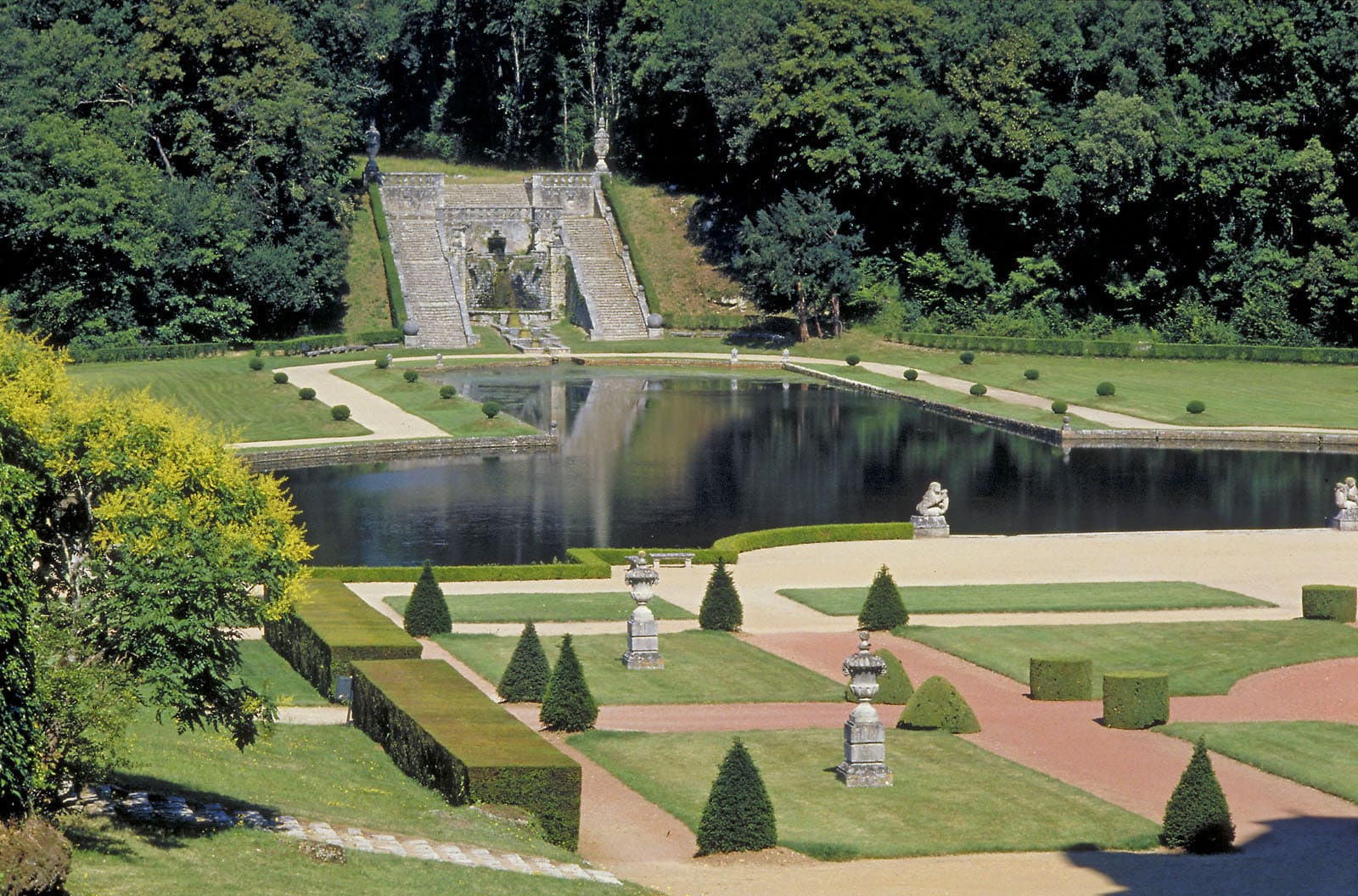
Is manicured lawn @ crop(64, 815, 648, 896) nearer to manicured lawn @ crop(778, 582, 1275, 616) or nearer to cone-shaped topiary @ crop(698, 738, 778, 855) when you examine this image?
cone-shaped topiary @ crop(698, 738, 778, 855)

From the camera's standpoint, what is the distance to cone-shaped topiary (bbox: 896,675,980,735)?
3562 cm

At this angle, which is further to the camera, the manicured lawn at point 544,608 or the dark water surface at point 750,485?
the dark water surface at point 750,485

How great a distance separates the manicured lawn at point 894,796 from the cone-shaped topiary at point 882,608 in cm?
962

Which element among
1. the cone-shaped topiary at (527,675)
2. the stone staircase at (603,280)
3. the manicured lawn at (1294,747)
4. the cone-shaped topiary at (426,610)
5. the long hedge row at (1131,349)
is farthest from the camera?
the stone staircase at (603,280)

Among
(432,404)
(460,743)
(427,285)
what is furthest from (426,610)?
(427,285)

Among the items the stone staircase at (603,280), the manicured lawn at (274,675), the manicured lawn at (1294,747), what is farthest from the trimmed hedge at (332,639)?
the stone staircase at (603,280)

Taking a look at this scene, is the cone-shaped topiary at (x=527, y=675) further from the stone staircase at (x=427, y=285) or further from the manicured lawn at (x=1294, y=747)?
the stone staircase at (x=427, y=285)

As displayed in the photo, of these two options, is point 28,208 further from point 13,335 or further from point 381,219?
point 13,335

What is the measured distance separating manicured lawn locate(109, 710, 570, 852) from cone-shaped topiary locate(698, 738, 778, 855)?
2.18 meters

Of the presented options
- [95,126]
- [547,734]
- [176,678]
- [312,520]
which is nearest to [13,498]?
[176,678]

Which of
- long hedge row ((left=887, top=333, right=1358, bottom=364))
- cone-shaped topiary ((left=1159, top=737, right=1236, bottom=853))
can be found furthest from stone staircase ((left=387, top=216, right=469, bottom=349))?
cone-shaped topiary ((left=1159, top=737, right=1236, bottom=853))

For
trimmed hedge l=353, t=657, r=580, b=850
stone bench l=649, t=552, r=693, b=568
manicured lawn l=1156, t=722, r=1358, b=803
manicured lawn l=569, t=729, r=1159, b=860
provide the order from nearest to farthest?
trimmed hedge l=353, t=657, r=580, b=850
manicured lawn l=569, t=729, r=1159, b=860
manicured lawn l=1156, t=722, r=1358, b=803
stone bench l=649, t=552, r=693, b=568

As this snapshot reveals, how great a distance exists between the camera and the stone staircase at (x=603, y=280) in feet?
359

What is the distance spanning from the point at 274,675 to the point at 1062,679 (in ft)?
52.2
